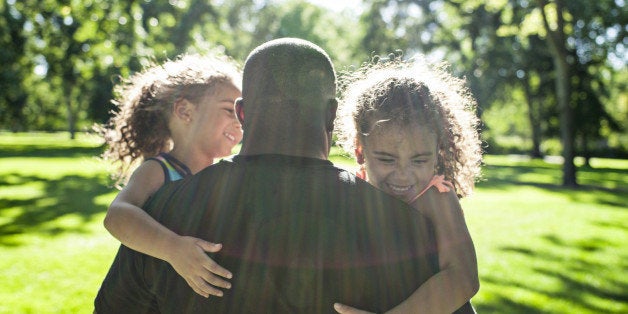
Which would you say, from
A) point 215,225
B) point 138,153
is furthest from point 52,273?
point 215,225

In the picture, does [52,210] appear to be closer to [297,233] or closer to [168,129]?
[168,129]

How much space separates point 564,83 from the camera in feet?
59.3

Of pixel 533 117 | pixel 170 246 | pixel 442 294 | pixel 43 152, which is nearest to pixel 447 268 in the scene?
pixel 442 294

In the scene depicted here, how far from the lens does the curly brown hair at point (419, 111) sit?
8.77 ft

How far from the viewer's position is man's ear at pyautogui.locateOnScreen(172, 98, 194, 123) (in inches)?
129

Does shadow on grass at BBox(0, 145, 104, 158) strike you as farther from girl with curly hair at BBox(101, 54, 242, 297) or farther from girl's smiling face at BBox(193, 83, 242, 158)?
girl's smiling face at BBox(193, 83, 242, 158)

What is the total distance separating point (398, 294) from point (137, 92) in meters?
2.63

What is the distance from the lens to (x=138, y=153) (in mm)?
3654

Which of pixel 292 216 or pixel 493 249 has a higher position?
pixel 292 216

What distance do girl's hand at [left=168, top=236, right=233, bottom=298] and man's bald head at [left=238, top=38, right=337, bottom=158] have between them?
1.12 ft

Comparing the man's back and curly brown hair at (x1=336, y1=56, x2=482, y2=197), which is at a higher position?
curly brown hair at (x1=336, y1=56, x2=482, y2=197)

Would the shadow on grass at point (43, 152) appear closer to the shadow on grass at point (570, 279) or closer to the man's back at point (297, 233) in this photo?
the shadow on grass at point (570, 279)

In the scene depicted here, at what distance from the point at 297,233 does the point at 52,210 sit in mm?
11475

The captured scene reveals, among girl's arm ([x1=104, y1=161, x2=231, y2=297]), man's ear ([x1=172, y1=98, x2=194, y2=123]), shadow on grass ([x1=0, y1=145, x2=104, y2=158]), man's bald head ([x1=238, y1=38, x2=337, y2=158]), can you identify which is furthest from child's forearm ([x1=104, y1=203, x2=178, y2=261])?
shadow on grass ([x1=0, y1=145, x2=104, y2=158])
